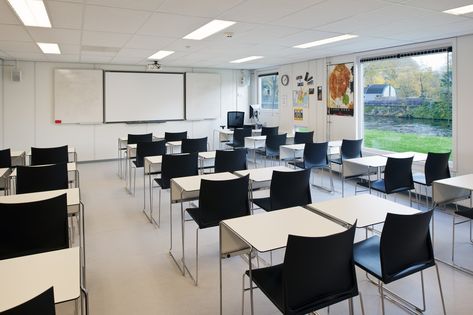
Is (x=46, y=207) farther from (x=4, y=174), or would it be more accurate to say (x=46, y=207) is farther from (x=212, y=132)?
(x=212, y=132)

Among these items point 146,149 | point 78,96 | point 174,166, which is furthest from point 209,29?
point 78,96

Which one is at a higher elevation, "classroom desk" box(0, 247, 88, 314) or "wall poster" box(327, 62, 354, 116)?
"wall poster" box(327, 62, 354, 116)

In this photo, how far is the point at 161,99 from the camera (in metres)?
10.2

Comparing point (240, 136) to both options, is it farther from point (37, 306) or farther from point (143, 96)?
point (37, 306)

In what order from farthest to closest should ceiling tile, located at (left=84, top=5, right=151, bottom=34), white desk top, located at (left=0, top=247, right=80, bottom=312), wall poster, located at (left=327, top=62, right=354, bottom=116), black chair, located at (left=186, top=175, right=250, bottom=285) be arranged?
wall poster, located at (left=327, top=62, right=354, bottom=116) < ceiling tile, located at (left=84, top=5, right=151, bottom=34) < black chair, located at (left=186, top=175, right=250, bottom=285) < white desk top, located at (left=0, top=247, right=80, bottom=312)

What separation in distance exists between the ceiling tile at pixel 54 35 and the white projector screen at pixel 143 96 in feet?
11.8

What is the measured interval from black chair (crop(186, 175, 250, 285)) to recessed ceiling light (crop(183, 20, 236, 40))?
242 centimetres

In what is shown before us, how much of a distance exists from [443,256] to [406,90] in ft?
12.4

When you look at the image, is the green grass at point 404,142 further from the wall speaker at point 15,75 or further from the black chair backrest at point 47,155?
the wall speaker at point 15,75

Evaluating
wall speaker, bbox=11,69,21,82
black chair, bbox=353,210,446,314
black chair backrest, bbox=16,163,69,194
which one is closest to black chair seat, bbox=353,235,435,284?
black chair, bbox=353,210,446,314

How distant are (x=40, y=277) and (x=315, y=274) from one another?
141 centimetres

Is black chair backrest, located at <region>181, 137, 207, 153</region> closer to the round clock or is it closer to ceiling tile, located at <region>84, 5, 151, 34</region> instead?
ceiling tile, located at <region>84, 5, 151, 34</region>

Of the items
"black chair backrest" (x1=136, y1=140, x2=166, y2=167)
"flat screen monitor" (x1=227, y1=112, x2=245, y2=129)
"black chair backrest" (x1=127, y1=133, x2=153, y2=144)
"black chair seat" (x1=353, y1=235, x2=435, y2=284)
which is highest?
"flat screen monitor" (x1=227, y1=112, x2=245, y2=129)

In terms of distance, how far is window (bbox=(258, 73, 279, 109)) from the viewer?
10.5m
